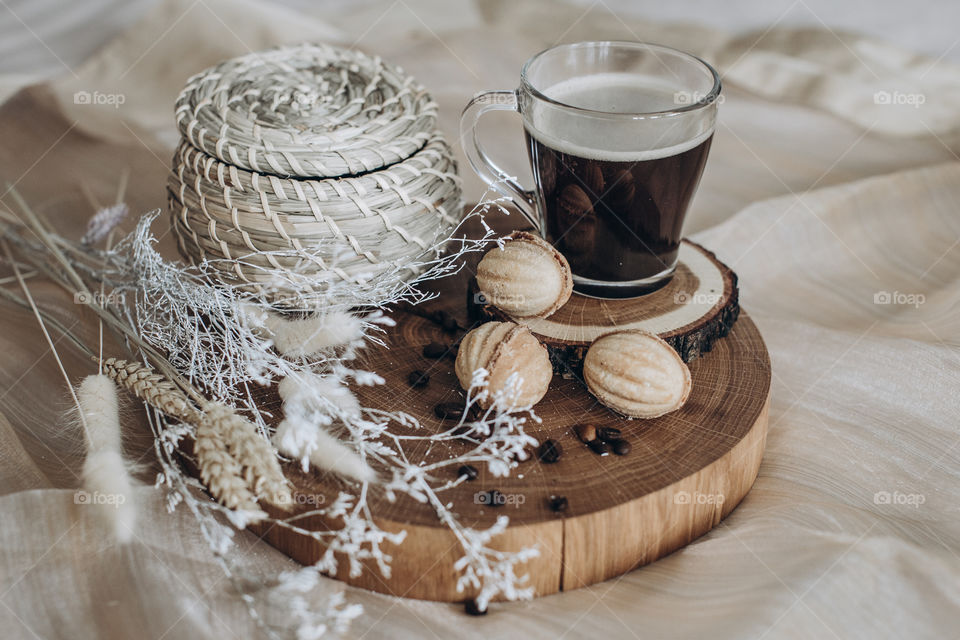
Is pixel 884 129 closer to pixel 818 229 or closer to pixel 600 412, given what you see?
pixel 818 229

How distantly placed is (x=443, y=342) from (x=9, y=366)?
2.43 ft

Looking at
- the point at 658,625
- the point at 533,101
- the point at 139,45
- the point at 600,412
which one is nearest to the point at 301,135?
the point at 533,101

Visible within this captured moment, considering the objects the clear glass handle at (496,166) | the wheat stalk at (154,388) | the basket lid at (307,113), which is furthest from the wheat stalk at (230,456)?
the clear glass handle at (496,166)

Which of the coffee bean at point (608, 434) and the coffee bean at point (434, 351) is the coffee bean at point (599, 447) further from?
the coffee bean at point (434, 351)

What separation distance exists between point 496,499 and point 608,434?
0.19m

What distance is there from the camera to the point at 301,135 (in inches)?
49.6

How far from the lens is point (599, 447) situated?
1115 mm

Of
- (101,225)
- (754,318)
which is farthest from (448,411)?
(101,225)

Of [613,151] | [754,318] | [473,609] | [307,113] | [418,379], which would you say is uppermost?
[307,113]

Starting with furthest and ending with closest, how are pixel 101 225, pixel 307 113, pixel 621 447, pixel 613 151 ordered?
pixel 101 225 < pixel 307 113 < pixel 613 151 < pixel 621 447

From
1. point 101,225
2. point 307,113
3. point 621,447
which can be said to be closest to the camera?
point 621,447

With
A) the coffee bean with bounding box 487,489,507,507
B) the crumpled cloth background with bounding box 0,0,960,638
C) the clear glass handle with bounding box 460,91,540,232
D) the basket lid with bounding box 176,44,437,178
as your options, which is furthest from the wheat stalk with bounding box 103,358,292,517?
the clear glass handle with bounding box 460,91,540,232

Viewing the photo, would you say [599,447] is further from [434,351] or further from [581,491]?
[434,351]

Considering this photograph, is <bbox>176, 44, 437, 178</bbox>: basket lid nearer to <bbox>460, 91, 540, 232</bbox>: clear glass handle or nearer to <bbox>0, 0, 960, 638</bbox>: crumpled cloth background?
<bbox>460, 91, 540, 232</bbox>: clear glass handle
